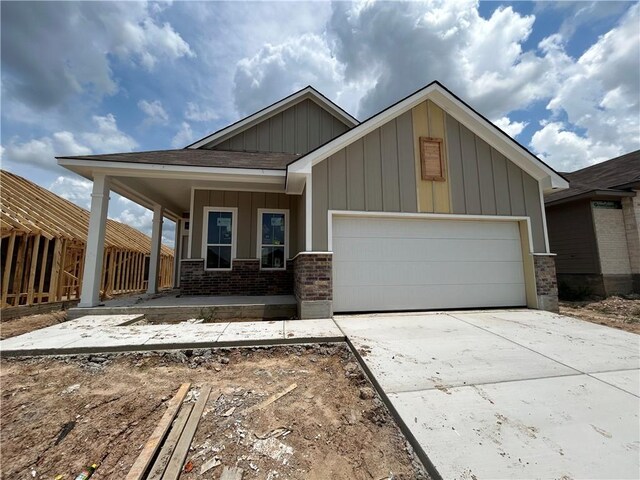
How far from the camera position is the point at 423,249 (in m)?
5.95

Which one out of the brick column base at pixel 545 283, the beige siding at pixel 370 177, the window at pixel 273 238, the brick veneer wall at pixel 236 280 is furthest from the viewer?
the window at pixel 273 238

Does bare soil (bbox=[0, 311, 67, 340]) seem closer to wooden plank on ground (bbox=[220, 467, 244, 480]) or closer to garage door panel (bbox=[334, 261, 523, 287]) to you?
wooden plank on ground (bbox=[220, 467, 244, 480])

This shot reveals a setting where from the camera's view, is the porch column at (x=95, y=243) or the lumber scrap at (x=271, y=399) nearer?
the lumber scrap at (x=271, y=399)

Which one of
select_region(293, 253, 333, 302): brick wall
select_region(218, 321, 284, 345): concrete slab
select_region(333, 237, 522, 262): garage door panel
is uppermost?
select_region(333, 237, 522, 262): garage door panel

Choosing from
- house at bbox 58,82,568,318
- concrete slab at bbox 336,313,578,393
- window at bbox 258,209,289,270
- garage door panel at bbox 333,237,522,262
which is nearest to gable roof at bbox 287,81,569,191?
house at bbox 58,82,568,318

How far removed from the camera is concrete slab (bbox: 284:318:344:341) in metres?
3.95

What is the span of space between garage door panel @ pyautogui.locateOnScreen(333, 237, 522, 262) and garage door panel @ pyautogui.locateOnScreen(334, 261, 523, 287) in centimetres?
14

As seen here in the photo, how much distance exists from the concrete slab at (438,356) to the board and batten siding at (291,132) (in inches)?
279

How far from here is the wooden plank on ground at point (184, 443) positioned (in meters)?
1.72

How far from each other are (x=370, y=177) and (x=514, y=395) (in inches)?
170

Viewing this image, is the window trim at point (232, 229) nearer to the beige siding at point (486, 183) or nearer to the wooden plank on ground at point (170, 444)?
the wooden plank on ground at point (170, 444)

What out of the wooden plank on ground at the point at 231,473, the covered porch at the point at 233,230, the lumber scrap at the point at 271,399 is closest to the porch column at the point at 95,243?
the covered porch at the point at 233,230

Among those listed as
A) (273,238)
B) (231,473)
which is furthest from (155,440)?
(273,238)

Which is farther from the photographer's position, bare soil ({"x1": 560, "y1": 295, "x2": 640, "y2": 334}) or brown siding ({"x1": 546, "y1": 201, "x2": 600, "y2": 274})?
brown siding ({"x1": 546, "y1": 201, "x2": 600, "y2": 274})
